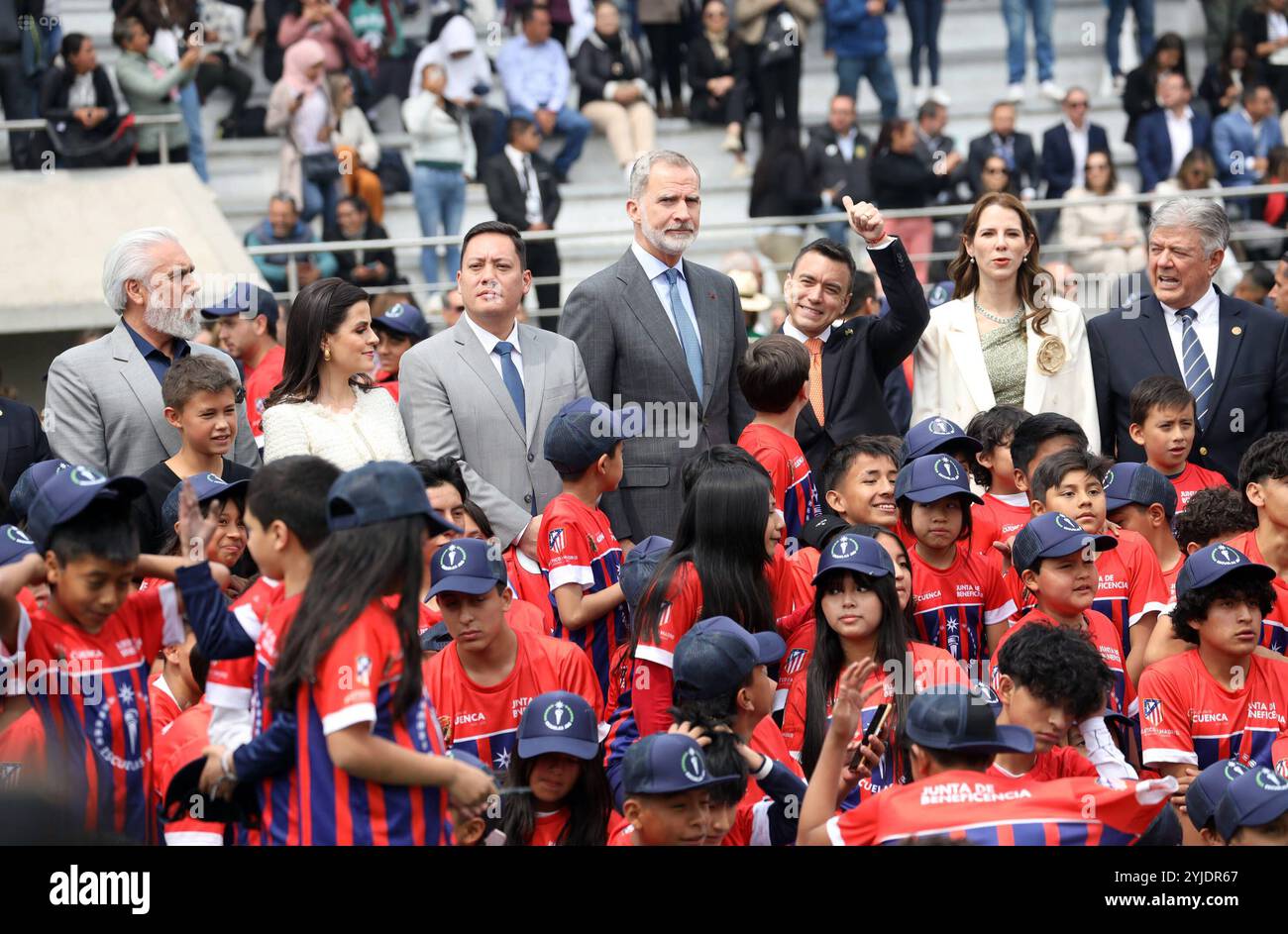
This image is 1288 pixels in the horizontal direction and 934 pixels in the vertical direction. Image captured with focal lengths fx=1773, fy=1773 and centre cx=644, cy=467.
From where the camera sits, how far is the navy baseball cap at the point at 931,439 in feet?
19.9

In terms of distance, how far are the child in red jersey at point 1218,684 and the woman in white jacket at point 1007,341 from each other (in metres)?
1.65

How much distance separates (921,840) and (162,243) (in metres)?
3.92

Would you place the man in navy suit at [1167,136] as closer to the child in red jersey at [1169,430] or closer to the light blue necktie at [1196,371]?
the light blue necktie at [1196,371]

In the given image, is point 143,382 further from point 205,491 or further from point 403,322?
point 403,322

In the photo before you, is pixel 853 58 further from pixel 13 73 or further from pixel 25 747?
pixel 25 747

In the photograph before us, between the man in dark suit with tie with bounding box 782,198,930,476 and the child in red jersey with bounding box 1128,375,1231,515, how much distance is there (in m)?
0.90

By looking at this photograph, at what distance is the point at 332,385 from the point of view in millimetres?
6379

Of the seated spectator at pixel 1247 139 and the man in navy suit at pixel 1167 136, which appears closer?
the seated spectator at pixel 1247 139

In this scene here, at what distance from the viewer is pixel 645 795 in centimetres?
446

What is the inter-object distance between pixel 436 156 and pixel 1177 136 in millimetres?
5903

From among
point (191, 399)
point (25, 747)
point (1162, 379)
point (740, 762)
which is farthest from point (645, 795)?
point (1162, 379)

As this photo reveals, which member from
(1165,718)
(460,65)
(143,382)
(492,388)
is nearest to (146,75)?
(460,65)

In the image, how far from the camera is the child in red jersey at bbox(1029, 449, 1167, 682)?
19.9ft

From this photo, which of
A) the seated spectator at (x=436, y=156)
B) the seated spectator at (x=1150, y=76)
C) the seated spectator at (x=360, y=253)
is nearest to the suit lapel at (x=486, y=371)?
the seated spectator at (x=360, y=253)
